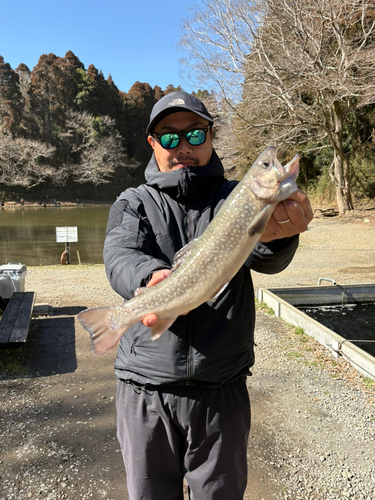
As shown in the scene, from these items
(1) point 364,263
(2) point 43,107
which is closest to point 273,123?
(1) point 364,263

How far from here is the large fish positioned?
1.86 metres

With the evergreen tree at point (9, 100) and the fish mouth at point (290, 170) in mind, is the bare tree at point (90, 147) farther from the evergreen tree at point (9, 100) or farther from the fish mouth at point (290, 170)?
the fish mouth at point (290, 170)

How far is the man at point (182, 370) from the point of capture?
2.07m

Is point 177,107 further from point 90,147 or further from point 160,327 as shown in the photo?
point 90,147

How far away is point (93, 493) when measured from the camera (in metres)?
3.16

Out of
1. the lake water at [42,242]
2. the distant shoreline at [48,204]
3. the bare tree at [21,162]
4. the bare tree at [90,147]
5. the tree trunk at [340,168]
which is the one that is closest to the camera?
the lake water at [42,242]

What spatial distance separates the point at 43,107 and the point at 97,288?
57150 mm

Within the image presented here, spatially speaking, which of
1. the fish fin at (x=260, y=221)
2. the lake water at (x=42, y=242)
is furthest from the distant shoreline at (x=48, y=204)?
the fish fin at (x=260, y=221)

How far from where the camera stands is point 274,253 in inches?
79.7

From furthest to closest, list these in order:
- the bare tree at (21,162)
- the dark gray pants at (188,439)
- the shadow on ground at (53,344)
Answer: the bare tree at (21,162) < the shadow on ground at (53,344) < the dark gray pants at (188,439)

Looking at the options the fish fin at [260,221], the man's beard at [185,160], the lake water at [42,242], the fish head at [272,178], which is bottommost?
the lake water at [42,242]

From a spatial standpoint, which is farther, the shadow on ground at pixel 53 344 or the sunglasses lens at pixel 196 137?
the shadow on ground at pixel 53 344

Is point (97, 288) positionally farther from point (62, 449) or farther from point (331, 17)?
point (331, 17)

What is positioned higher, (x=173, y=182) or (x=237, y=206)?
(x=173, y=182)
